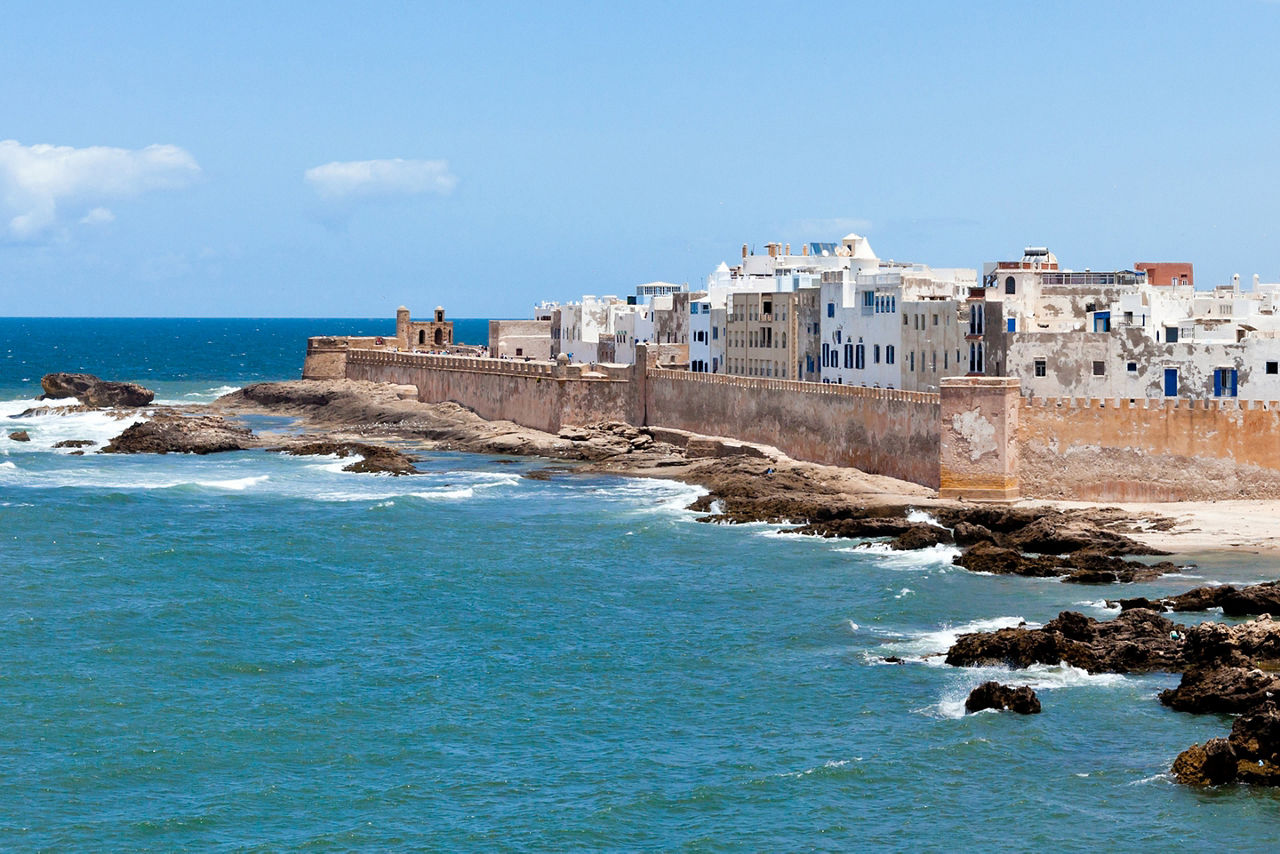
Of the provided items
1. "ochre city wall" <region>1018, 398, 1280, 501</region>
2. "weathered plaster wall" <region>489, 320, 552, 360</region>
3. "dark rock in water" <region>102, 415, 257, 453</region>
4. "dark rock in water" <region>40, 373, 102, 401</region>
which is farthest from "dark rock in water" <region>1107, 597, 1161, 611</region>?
"dark rock in water" <region>40, 373, 102, 401</region>

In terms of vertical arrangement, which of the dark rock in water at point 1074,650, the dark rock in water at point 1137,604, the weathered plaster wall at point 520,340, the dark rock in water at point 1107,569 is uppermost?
the weathered plaster wall at point 520,340

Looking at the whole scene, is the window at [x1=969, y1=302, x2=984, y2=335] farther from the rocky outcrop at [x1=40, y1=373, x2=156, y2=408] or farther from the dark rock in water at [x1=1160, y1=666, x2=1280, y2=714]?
the rocky outcrop at [x1=40, y1=373, x2=156, y2=408]

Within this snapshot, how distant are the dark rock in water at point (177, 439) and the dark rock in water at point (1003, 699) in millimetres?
52420

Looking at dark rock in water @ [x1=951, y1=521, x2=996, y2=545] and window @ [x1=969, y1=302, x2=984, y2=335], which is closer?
dark rock in water @ [x1=951, y1=521, x2=996, y2=545]

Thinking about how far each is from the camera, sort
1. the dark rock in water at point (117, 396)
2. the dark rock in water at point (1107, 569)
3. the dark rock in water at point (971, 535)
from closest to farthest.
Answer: the dark rock in water at point (1107, 569) → the dark rock in water at point (971, 535) → the dark rock in water at point (117, 396)

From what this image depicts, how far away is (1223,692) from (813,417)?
108ft

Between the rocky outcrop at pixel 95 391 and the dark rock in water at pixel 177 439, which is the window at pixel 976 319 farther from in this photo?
the rocky outcrop at pixel 95 391

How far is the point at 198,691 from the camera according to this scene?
109ft

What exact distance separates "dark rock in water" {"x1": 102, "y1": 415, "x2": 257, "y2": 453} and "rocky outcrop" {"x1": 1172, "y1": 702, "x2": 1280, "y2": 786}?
188ft

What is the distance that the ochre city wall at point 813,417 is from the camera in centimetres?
5562

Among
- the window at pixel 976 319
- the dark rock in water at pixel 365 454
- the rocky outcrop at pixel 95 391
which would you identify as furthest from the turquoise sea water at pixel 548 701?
the rocky outcrop at pixel 95 391

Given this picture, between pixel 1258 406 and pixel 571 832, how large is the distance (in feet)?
109

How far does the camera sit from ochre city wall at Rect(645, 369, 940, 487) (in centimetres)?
5562

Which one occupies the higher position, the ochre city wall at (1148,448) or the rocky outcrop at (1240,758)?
the ochre city wall at (1148,448)
